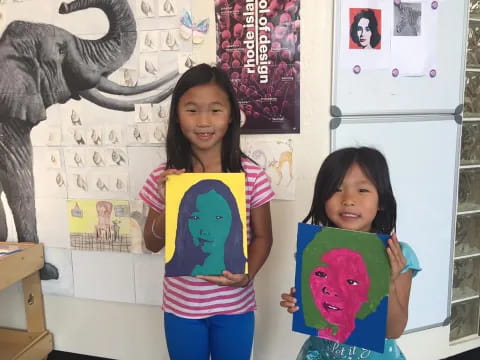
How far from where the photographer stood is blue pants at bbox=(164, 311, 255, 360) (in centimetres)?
132

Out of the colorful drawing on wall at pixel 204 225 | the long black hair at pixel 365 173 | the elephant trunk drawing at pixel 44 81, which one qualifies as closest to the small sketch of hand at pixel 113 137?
the elephant trunk drawing at pixel 44 81

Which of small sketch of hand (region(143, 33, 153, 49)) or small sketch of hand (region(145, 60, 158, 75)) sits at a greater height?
small sketch of hand (region(143, 33, 153, 49))

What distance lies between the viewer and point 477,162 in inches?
81.1

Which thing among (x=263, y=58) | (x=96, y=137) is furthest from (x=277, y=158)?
(x=96, y=137)

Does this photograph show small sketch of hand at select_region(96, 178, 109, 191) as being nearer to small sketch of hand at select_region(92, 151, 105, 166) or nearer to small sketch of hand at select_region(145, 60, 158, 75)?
small sketch of hand at select_region(92, 151, 105, 166)

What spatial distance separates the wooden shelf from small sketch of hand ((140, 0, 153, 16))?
1.17 metres

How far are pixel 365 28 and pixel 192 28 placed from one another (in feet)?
2.25

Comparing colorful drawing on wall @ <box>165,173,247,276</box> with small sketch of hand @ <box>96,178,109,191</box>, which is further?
small sketch of hand @ <box>96,178,109,191</box>

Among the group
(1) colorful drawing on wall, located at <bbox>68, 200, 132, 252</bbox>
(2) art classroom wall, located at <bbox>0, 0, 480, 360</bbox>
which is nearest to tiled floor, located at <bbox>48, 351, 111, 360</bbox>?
(2) art classroom wall, located at <bbox>0, 0, 480, 360</bbox>

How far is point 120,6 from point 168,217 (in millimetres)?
1044

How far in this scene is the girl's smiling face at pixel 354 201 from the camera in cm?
111

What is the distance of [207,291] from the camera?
4.33ft

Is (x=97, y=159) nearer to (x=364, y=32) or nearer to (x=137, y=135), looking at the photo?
(x=137, y=135)

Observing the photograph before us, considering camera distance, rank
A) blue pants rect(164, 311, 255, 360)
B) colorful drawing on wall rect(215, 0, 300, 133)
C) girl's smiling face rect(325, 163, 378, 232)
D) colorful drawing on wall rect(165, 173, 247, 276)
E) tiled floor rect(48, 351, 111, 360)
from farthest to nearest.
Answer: tiled floor rect(48, 351, 111, 360) → colorful drawing on wall rect(215, 0, 300, 133) → blue pants rect(164, 311, 255, 360) → colorful drawing on wall rect(165, 173, 247, 276) → girl's smiling face rect(325, 163, 378, 232)
